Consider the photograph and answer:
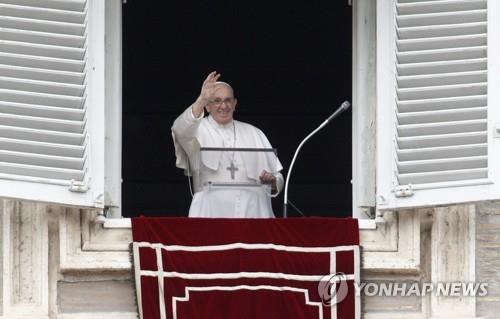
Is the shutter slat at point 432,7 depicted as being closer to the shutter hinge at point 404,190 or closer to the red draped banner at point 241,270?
the shutter hinge at point 404,190

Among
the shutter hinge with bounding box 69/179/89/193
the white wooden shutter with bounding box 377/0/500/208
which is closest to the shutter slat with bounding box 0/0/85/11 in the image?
the shutter hinge with bounding box 69/179/89/193

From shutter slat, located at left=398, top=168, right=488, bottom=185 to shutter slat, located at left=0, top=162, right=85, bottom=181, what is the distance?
147cm

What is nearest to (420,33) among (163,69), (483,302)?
(483,302)

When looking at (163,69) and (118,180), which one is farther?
(163,69)

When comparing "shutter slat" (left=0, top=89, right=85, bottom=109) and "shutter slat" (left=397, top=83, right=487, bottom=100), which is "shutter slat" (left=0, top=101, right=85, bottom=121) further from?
"shutter slat" (left=397, top=83, right=487, bottom=100)

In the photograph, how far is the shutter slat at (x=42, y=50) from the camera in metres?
12.8

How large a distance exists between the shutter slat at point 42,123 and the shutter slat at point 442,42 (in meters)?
1.52

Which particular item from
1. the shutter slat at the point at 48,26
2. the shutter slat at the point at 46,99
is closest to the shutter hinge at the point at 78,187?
the shutter slat at the point at 46,99

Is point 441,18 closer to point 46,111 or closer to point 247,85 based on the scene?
point 46,111

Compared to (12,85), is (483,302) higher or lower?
lower

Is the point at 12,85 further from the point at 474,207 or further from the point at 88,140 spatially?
the point at 474,207

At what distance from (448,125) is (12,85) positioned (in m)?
1.99

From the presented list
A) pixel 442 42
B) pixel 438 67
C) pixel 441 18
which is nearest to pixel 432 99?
pixel 438 67

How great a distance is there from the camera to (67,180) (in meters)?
12.7
